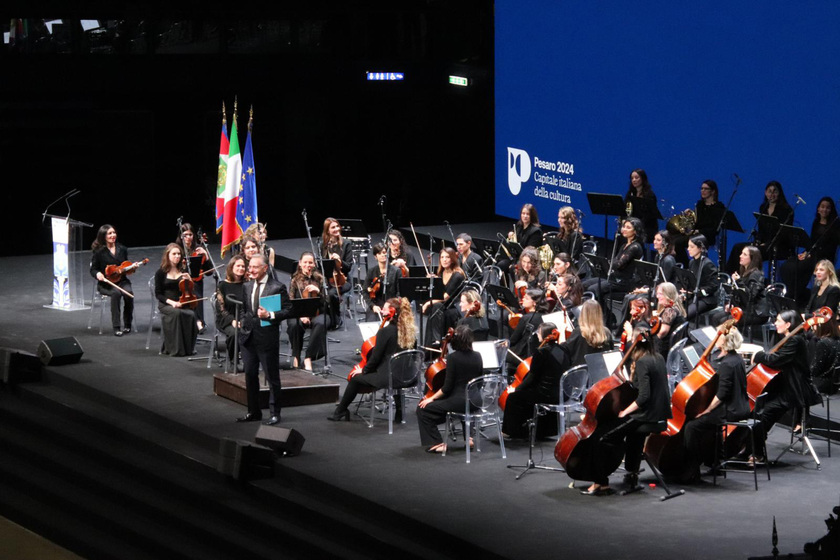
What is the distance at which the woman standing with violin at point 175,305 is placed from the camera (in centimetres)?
1405

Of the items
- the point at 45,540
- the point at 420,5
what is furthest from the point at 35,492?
the point at 420,5

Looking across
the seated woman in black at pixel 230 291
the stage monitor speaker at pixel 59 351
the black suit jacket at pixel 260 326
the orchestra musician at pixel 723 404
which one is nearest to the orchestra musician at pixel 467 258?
the seated woman in black at pixel 230 291

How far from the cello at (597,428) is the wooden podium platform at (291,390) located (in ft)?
10.6

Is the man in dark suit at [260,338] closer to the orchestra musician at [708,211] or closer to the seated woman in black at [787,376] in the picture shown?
the seated woman in black at [787,376]

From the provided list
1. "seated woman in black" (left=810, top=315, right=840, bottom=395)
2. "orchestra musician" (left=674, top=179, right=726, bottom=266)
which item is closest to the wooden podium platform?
"seated woman in black" (left=810, top=315, right=840, bottom=395)

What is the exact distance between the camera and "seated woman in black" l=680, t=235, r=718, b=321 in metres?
13.3

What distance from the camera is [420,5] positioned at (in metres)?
21.1

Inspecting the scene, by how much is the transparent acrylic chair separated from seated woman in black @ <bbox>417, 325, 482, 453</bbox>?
0.20 feet

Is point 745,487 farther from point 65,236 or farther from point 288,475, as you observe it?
point 65,236

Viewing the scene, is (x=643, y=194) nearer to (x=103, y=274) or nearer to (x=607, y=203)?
(x=607, y=203)

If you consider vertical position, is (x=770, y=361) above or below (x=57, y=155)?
below

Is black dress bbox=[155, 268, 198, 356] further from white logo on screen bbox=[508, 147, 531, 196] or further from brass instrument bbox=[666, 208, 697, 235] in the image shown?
white logo on screen bbox=[508, 147, 531, 196]

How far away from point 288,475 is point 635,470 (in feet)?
9.06

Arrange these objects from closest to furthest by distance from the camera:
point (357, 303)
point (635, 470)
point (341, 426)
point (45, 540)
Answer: point (635, 470) < point (45, 540) < point (341, 426) < point (357, 303)
